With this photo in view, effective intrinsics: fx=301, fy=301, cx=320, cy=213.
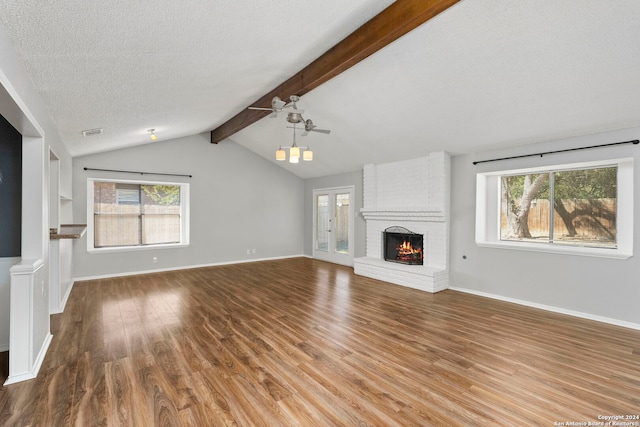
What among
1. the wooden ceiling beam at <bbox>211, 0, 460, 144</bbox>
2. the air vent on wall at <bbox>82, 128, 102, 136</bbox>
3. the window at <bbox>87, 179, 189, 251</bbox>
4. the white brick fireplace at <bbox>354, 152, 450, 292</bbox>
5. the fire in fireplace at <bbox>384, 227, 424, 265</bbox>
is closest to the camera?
the wooden ceiling beam at <bbox>211, 0, 460, 144</bbox>

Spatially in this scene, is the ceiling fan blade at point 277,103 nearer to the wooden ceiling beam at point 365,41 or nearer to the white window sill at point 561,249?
the wooden ceiling beam at point 365,41

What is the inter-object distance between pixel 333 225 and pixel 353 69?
4.92 metres

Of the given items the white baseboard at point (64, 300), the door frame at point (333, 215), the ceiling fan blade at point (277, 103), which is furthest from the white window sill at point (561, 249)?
the white baseboard at point (64, 300)

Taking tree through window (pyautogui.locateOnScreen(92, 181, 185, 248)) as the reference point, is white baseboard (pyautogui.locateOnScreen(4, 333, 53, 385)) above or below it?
below

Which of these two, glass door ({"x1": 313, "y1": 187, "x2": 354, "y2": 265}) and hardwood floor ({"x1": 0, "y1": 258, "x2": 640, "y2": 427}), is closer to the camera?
hardwood floor ({"x1": 0, "y1": 258, "x2": 640, "y2": 427})

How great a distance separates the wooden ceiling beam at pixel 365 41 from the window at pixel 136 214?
398 cm

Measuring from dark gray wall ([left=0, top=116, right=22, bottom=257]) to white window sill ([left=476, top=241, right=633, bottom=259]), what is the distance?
6040 mm

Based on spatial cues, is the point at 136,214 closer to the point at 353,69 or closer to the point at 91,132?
the point at 91,132

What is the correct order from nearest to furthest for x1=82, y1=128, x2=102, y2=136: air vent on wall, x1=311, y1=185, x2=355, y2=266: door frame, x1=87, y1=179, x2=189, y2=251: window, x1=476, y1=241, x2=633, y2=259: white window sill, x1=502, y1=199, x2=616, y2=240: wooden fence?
x1=476, y1=241, x2=633, y2=259: white window sill < x1=502, y1=199, x2=616, y2=240: wooden fence < x1=82, y1=128, x2=102, y2=136: air vent on wall < x1=87, y1=179, x2=189, y2=251: window < x1=311, y1=185, x2=355, y2=266: door frame

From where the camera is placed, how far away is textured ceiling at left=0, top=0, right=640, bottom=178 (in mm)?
2086

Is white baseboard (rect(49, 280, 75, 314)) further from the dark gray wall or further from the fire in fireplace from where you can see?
the fire in fireplace

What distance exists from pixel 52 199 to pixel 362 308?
14.1ft

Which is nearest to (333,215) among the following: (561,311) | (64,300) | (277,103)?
(277,103)

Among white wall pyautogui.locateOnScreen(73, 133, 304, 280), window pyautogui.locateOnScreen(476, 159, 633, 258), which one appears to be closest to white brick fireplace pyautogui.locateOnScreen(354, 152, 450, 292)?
window pyautogui.locateOnScreen(476, 159, 633, 258)
